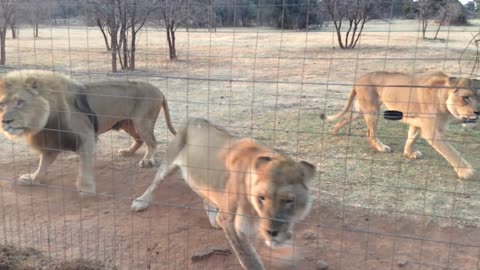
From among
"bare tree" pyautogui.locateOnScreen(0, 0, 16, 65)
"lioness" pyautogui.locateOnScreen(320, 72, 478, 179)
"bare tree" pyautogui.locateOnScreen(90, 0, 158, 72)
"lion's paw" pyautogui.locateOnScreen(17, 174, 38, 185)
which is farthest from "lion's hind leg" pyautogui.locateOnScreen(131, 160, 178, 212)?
"bare tree" pyautogui.locateOnScreen(0, 0, 16, 65)

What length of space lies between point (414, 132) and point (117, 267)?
14.5 ft

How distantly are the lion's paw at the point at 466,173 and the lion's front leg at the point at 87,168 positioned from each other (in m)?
3.93

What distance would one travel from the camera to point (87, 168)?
5.13 metres

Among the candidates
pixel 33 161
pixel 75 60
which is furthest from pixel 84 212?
pixel 75 60

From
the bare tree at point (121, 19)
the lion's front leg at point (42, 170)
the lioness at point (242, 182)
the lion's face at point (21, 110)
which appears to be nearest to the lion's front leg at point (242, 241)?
the lioness at point (242, 182)

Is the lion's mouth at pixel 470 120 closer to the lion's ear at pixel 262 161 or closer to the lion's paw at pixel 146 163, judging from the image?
the lion's paw at pixel 146 163

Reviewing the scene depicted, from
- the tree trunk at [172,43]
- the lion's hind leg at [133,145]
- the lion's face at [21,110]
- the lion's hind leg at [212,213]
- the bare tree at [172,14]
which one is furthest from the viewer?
the tree trunk at [172,43]

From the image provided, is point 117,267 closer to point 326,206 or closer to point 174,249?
point 174,249

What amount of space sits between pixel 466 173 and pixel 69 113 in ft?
14.2

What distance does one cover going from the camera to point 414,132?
21.5 feet

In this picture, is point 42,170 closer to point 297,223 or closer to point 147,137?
point 147,137

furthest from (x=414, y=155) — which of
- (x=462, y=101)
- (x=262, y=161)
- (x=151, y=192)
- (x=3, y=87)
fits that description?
(x=3, y=87)

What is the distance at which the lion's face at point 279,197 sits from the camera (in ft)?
9.91

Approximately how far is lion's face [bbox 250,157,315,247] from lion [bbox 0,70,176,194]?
2.22 m
